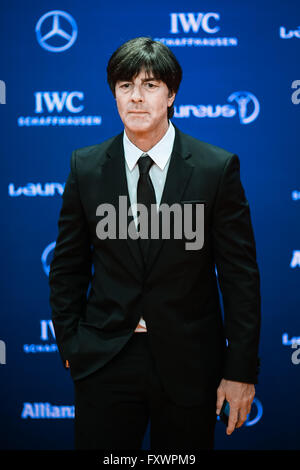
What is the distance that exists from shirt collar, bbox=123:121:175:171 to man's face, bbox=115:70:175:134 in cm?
7

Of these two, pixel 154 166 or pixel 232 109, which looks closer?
pixel 154 166

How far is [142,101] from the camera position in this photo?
157 cm

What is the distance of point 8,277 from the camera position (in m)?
2.82

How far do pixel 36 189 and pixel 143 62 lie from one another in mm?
1368

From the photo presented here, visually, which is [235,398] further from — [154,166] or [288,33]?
[288,33]

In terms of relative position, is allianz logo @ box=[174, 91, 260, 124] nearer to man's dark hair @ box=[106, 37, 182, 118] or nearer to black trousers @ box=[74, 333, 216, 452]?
man's dark hair @ box=[106, 37, 182, 118]

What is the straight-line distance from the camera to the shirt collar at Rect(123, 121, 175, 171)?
1.66 m

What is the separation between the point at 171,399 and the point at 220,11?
1989 mm

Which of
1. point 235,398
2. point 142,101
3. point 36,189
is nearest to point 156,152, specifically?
point 142,101

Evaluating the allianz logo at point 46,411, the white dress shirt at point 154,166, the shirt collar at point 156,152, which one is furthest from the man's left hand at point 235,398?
the allianz logo at point 46,411

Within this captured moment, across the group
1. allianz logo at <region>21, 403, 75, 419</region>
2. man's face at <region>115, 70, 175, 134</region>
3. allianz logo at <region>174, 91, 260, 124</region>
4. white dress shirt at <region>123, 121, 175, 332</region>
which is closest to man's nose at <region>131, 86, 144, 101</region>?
man's face at <region>115, 70, 175, 134</region>

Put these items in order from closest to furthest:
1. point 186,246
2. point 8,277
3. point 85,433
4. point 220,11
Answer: point 186,246
point 85,433
point 220,11
point 8,277

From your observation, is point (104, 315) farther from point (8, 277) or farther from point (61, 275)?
point (8, 277)
